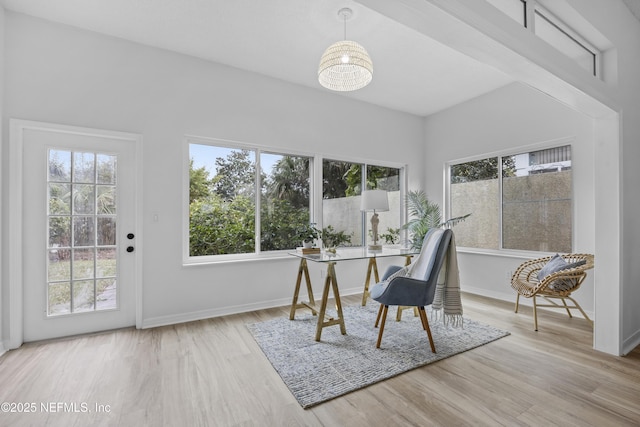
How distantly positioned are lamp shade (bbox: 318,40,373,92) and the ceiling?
0.37 metres

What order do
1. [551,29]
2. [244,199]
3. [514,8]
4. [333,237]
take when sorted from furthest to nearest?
[333,237] → [244,199] → [551,29] → [514,8]

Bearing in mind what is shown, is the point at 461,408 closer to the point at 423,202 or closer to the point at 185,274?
the point at 185,274

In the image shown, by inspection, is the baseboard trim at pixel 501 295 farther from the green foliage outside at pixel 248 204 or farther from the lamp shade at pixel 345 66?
the lamp shade at pixel 345 66

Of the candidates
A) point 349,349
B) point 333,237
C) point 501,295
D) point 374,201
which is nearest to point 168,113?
point 374,201

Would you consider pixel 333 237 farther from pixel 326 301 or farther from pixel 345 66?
pixel 345 66

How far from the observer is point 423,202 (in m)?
4.66

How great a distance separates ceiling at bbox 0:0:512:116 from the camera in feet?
8.34

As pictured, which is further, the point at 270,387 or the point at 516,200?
the point at 516,200

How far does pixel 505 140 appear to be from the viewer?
409cm

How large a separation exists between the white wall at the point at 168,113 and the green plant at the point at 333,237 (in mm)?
387

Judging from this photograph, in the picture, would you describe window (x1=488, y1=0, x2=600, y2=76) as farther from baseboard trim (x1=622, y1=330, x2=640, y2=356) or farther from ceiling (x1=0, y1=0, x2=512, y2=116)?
baseboard trim (x1=622, y1=330, x2=640, y2=356)

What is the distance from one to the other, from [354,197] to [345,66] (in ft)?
7.67

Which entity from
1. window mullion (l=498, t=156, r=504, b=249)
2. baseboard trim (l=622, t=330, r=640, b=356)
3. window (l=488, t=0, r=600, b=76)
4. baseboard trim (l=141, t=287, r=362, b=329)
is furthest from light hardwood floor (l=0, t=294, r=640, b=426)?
window (l=488, t=0, r=600, b=76)

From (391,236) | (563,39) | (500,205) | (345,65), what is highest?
(563,39)
